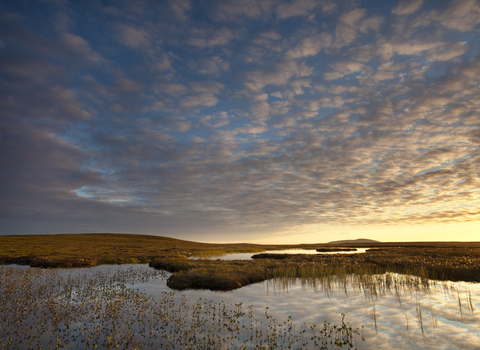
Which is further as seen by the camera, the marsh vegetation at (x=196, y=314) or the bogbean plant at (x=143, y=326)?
the marsh vegetation at (x=196, y=314)

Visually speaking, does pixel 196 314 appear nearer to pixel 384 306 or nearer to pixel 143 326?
pixel 143 326

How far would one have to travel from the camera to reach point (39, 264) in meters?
39.3


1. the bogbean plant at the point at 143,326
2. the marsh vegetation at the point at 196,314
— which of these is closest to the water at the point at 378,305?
the marsh vegetation at the point at 196,314

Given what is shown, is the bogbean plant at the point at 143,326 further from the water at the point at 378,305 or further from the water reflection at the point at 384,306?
the water reflection at the point at 384,306

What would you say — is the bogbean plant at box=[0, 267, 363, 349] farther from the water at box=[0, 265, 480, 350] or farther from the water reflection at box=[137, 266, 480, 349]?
the water reflection at box=[137, 266, 480, 349]

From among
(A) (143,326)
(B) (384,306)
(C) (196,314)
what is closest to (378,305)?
(B) (384,306)

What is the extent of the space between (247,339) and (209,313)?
165 inches

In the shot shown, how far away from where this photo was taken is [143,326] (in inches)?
516

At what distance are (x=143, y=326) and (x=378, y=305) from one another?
1382 centimetres

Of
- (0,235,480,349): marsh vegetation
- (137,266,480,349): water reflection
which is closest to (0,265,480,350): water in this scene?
(137,266,480,349): water reflection

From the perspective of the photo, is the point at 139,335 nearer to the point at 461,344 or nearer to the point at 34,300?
the point at 34,300

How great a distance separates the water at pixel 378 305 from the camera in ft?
37.2

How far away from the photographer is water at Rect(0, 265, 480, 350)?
11344mm

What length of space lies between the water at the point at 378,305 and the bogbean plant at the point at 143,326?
0.65 m
